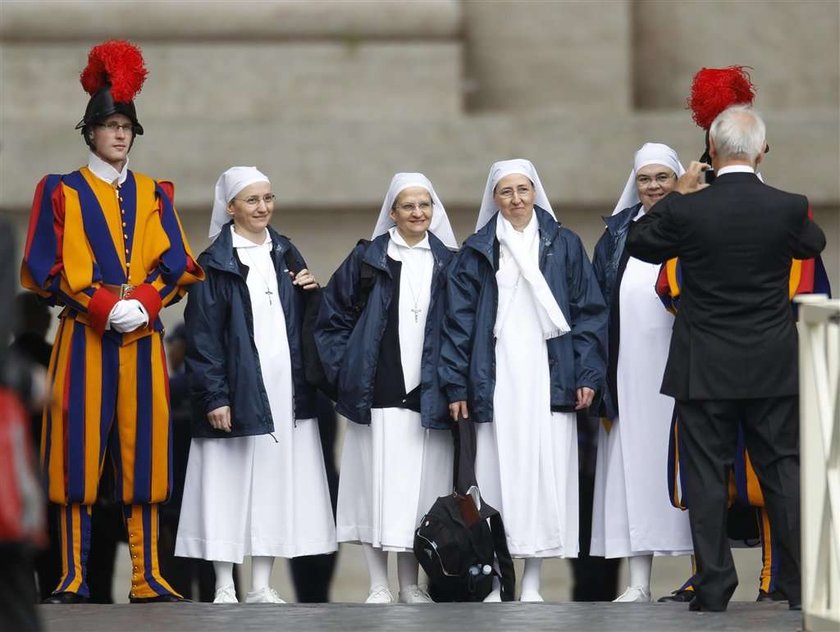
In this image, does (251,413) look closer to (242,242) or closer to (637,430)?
(242,242)

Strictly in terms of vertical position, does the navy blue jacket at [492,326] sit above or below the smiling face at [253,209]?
below

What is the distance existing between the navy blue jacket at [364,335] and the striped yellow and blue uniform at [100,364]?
66 cm

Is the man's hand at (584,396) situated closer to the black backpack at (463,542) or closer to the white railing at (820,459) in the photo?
the black backpack at (463,542)

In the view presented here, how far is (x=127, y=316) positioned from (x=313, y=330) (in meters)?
0.88

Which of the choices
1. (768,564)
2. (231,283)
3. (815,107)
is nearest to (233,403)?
(231,283)

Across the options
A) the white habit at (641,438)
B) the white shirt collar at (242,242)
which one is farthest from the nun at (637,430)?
the white shirt collar at (242,242)

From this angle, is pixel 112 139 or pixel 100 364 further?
pixel 112 139

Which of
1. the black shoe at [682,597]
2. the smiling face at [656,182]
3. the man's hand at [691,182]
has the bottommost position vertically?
the black shoe at [682,597]

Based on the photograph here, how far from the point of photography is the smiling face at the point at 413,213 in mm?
8336

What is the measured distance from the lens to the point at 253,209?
8.38 m

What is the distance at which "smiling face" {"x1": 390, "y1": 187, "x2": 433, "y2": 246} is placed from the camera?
834cm

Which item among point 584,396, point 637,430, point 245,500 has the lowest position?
point 245,500

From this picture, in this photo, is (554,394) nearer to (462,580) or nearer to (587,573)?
(462,580)

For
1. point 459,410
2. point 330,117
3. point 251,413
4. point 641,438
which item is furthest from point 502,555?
point 330,117
